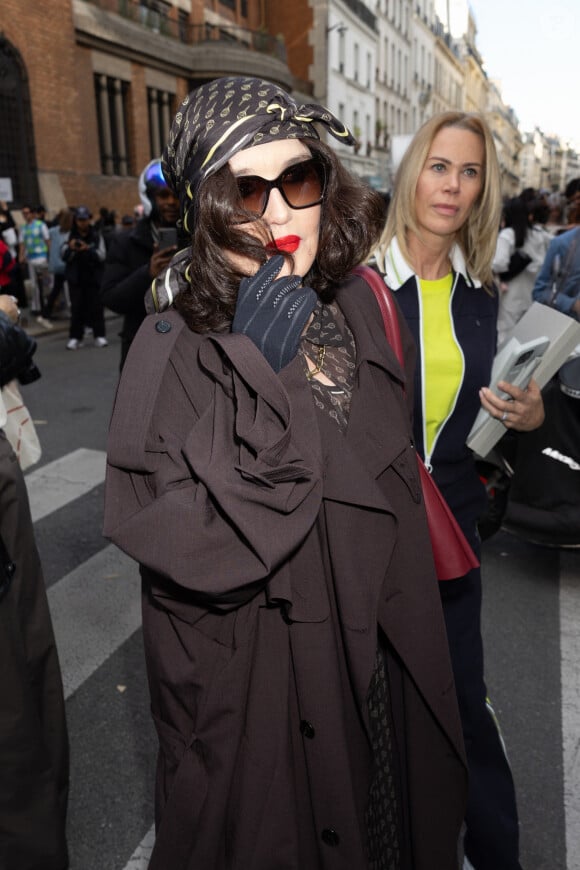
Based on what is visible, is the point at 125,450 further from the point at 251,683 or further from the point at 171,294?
the point at 251,683

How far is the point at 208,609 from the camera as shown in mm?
1181

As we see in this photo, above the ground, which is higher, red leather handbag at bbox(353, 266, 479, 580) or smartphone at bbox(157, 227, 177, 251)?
smartphone at bbox(157, 227, 177, 251)

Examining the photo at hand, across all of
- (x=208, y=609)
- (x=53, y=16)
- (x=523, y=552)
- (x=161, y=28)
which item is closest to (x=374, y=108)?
(x=161, y=28)

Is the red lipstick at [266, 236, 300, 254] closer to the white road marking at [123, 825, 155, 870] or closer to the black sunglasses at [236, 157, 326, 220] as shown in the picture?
the black sunglasses at [236, 157, 326, 220]

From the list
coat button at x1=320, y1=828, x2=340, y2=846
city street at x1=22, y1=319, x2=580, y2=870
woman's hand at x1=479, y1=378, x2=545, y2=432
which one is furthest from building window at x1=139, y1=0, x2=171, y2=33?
coat button at x1=320, y1=828, x2=340, y2=846

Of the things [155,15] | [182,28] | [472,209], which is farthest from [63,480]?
[182,28]

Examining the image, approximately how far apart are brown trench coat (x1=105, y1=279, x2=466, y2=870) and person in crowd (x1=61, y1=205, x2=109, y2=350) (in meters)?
9.51

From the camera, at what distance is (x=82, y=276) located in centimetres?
1036

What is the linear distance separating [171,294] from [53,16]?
20.3m

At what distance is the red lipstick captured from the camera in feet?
4.13

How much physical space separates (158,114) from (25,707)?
→ 2494 centimetres

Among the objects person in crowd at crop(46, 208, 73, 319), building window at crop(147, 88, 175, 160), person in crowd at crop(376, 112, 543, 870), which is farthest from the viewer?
building window at crop(147, 88, 175, 160)

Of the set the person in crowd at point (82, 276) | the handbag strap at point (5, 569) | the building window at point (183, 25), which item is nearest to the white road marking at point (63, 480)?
the handbag strap at point (5, 569)

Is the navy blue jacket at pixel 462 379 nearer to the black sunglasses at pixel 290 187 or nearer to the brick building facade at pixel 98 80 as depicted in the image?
the black sunglasses at pixel 290 187
